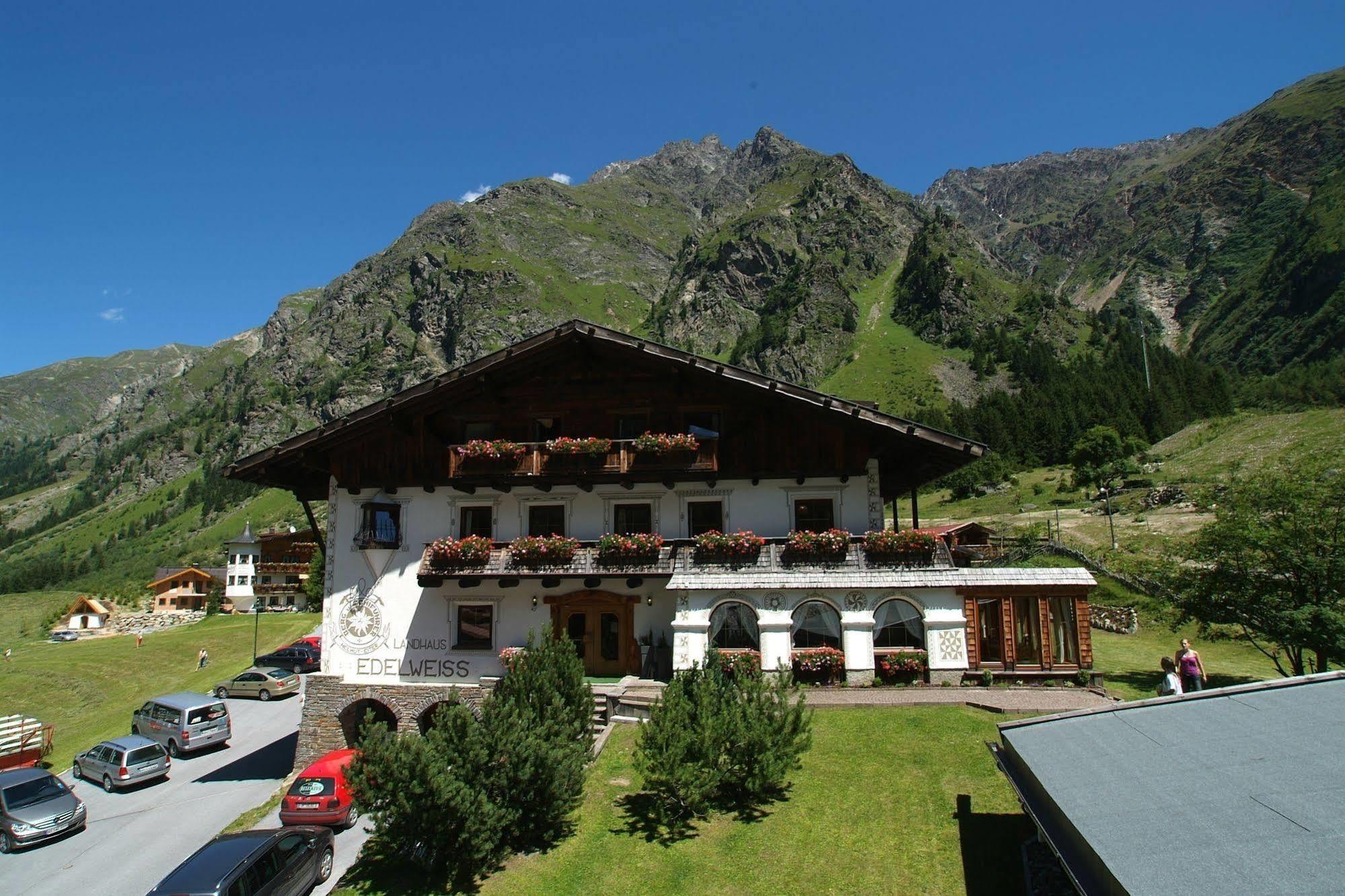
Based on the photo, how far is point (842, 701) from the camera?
1928cm

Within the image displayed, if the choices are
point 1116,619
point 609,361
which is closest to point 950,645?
point 609,361

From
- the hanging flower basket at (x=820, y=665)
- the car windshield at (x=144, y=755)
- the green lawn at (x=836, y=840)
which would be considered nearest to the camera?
the green lawn at (x=836, y=840)

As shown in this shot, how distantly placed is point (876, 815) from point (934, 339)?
566 feet

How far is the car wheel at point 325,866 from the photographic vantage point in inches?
661

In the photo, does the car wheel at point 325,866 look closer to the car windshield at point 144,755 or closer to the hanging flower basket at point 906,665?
the hanging flower basket at point 906,665

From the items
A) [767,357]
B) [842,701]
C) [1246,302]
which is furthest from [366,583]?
[1246,302]

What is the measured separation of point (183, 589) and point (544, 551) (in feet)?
384

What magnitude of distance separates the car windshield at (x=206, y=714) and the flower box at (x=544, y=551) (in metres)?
18.5

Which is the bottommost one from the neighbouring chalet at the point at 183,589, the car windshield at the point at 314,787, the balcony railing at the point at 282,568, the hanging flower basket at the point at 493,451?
the car windshield at the point at 314,787

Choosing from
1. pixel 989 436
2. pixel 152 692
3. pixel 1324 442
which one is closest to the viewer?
pixel 152 692

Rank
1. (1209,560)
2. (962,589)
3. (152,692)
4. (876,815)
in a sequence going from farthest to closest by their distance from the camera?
(152,692) → (1209,560) → (962,589) → (876,815)

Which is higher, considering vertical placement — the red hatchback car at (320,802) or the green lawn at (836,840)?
the green lawn at (836,840)

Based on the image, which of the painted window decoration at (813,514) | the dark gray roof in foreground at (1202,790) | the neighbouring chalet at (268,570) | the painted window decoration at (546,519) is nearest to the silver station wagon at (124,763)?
the painted window decoration at (546,519)

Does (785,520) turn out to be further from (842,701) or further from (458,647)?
(458,647)
